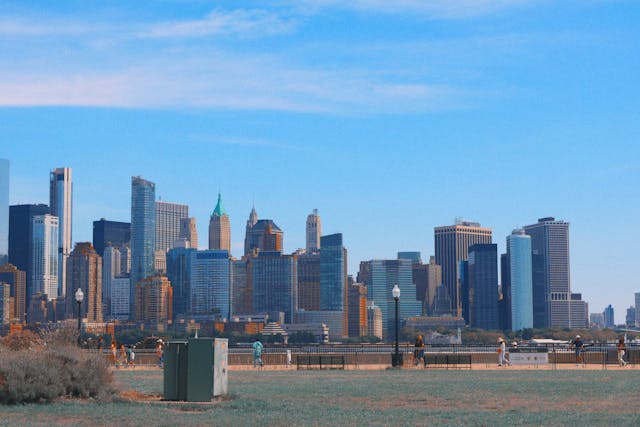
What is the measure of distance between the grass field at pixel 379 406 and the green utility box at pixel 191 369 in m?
0.68

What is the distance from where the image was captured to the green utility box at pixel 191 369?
2462 centimetres

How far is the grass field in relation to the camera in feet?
67.8

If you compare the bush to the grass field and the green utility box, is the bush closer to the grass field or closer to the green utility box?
the grass field

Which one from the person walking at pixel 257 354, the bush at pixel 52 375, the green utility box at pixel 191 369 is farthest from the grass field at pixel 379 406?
the person walking at pixel 257 354

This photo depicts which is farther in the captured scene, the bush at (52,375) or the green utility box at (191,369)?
the green utility box at (191,369)

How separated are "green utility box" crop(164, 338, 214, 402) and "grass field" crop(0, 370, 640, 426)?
2.23ft

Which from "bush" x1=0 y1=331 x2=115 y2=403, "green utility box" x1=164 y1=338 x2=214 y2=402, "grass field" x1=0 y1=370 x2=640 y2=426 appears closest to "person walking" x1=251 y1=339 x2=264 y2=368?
"grass field" x1=0 y1=370 x2=640 y2=426

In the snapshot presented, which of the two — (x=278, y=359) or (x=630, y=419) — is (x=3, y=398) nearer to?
(x=630, y=419)

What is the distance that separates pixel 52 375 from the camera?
24.0m

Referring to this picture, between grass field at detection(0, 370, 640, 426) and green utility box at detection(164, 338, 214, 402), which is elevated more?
green utility box at detection(164, 338, 214, 402)

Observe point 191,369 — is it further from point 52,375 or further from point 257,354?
point 257,354

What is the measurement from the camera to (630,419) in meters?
20.5

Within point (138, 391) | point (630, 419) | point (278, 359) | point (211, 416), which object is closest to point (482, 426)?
point (630, 419)

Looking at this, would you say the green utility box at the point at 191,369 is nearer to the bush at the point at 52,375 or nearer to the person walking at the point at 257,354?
the bush at the point at 52,375
